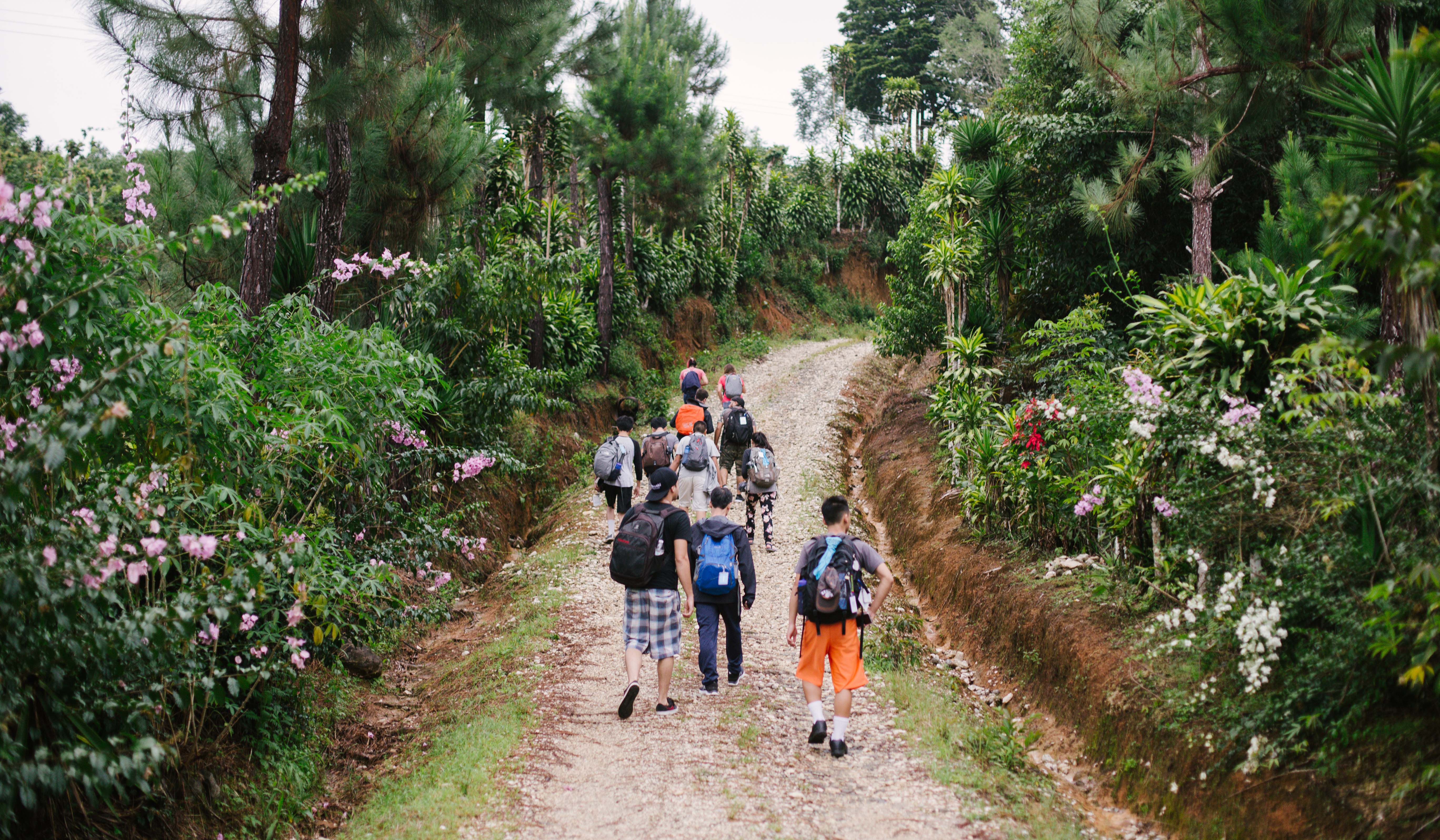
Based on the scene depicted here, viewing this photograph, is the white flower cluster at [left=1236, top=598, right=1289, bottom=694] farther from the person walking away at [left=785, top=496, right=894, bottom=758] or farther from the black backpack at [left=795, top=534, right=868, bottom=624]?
the black backpack at [left=795, top=534, right=868, bottom=624]

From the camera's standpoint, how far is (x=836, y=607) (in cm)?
515

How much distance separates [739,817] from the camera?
15.1ft

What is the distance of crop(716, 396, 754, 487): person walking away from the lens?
10.7 m

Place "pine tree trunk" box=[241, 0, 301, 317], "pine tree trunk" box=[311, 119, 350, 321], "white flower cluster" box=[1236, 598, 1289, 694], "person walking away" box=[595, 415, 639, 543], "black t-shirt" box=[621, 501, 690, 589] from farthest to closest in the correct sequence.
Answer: "person walking away" box=[595, 415, 639, 543], "pine tree trunk" box=[311, 119, 350, 321], "pine tree trunk" box=[241, 0, 301, 317], "black t-shirt" box=[621, 501, 690, 589], "white flower cluster" box=[1236, 598, 1289, 694]

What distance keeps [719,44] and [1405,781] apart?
25.7 m

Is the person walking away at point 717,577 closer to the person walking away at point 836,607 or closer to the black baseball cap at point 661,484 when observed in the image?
the black baseball cap at point 661,484

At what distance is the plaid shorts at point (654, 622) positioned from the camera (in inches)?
233

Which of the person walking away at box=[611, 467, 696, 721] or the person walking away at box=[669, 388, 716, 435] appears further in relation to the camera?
the person walking away at box=[669, 388, 716, 435]

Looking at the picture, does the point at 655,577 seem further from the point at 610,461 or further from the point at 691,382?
the point at 691,382

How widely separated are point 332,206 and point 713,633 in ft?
18.8

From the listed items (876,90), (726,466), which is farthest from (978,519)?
(876,90)

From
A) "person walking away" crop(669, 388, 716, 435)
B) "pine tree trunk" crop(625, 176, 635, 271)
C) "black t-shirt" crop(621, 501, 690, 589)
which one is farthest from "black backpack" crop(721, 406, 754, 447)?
"pine tree trunk" crop(625, 176, 635, 271)

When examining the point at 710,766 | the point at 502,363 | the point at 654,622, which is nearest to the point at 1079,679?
the point at 710,766

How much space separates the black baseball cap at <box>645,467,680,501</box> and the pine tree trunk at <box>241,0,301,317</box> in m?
3.82
